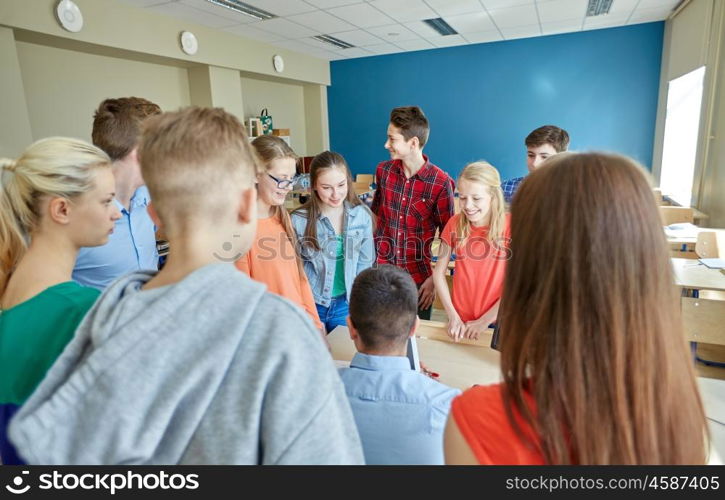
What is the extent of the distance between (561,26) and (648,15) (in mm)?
987

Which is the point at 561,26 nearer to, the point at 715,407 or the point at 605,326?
the point at 715,407

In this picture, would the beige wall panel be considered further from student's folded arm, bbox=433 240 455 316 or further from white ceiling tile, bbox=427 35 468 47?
white ceiling tile, bbox=427 35 468 47

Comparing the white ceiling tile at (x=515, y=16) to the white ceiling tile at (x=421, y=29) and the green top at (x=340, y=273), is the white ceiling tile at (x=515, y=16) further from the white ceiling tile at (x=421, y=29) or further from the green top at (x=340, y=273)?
the green top at (x=340, y=273)

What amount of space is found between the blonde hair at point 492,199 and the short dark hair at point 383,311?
2.90 feet

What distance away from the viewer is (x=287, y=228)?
A: 5.77 ft

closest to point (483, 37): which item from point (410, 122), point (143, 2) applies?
point (143, 2)

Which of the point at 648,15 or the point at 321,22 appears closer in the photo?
the point at 321,22

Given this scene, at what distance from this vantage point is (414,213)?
239 cm

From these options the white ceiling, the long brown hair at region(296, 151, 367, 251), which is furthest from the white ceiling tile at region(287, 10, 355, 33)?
the long brown hair at region(296, 151, 367, 251)

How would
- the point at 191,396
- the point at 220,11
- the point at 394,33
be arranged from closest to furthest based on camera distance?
the point at 191,396 < the point at 220,11 < the point at 394,33

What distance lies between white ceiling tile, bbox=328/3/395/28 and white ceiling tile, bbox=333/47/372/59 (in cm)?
147

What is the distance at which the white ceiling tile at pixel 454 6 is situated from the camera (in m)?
4.54
